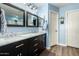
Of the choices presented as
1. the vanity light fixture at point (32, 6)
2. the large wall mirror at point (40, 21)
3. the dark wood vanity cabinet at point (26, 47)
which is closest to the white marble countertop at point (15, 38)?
the dark wood vanity cabinet at point (26, 47)

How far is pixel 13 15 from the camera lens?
4.78ft

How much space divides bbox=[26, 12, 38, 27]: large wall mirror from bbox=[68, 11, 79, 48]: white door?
1.96 ft

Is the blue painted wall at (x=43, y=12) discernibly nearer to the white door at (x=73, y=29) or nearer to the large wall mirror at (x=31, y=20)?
the large wall mirror at (x=31, y=20)

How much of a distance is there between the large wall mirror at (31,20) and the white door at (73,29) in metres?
0.60

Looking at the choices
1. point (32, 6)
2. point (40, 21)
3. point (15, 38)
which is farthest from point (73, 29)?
point (15, 38)

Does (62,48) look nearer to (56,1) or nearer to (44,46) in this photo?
(44,46)

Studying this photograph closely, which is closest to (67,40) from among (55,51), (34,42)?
(55,51)

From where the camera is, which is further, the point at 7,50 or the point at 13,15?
the point at 13,15

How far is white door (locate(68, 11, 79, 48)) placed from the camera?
153 cm

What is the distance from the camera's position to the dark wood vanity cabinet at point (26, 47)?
128 cm

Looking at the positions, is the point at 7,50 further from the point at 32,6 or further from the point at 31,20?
the point at 32,6

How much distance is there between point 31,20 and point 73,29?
2.46 ft

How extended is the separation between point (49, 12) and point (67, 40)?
1.93ft

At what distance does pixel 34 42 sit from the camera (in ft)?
5.21
